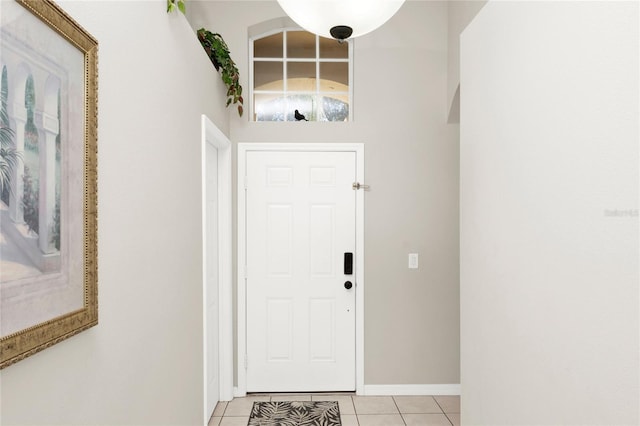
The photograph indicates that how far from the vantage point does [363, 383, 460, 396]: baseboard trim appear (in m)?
3.15

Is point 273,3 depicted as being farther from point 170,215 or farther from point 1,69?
A: point 1,69

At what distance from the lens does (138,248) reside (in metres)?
1.43

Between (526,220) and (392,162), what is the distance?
1.91m

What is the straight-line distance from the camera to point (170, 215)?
1.75 meters

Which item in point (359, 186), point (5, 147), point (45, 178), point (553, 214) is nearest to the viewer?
point (5, 147)

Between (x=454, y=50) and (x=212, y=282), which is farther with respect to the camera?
(x=454, y=50)

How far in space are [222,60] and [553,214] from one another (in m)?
2.22

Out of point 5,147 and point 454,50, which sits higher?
point 454,50

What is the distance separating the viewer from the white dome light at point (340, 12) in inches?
53.8

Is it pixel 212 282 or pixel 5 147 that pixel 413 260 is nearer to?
pixel 212 282

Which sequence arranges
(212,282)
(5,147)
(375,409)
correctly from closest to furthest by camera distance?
(5,147) → (212,282) → (375,409)

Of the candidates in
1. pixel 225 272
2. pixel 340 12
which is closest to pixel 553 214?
pixel 340 12

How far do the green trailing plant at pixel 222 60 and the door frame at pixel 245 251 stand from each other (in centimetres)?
44

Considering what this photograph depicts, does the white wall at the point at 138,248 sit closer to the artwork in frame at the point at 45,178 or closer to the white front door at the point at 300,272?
the artwork in frame at the point at 45,178
